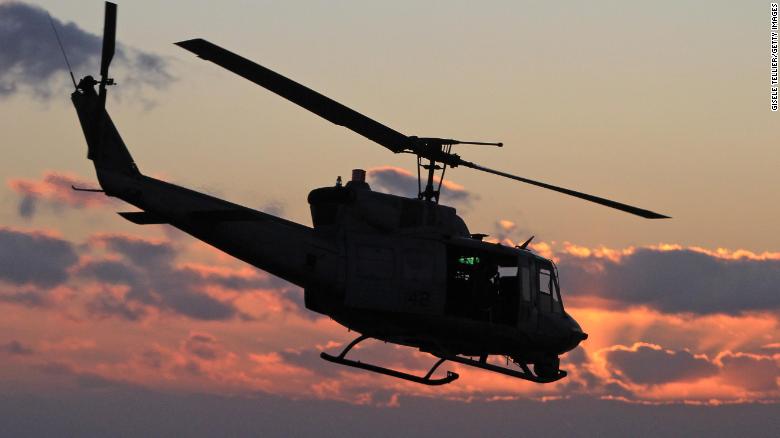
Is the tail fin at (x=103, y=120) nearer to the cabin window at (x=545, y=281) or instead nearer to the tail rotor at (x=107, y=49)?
the tail rotor at (x=107, y=49)

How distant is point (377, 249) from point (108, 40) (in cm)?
911

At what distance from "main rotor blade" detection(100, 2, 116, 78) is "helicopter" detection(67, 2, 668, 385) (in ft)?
0.12

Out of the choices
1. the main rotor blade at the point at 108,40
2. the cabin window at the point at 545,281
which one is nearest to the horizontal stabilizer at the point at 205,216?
the main rotor blade at the point at 108,40

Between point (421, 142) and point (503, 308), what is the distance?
5408mm

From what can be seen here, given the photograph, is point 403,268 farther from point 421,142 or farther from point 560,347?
point 560,347

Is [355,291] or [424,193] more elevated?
[424,193]

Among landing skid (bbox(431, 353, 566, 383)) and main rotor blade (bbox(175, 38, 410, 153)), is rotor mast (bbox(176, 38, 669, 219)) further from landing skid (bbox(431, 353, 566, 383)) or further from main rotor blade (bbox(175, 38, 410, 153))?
landing skid (bbox(431, 353, 566, 383))

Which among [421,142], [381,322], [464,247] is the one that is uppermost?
[421,142]

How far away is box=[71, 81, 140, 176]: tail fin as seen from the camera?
32.5 m

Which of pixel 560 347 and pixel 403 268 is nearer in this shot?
pixel 403 268

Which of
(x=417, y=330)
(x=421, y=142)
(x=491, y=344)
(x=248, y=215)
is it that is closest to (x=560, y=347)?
(x=491, y=344)

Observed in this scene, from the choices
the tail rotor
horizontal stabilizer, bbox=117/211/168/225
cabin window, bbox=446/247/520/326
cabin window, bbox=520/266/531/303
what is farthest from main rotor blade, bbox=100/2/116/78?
cabin window, bbox=520/266/531/303

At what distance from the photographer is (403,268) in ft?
112

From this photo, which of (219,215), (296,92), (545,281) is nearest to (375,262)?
(219,215)
